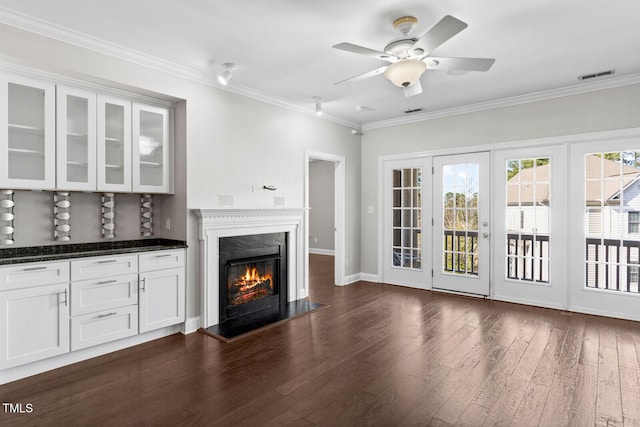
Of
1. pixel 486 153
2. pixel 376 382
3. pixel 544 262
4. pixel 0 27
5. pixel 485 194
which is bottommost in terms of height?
pixel 376 382

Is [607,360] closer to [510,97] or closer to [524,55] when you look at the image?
[524,55]

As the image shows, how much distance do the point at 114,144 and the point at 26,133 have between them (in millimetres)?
680

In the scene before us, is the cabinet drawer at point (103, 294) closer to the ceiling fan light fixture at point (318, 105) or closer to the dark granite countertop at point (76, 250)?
the dark granite countertop at point (76, 250)

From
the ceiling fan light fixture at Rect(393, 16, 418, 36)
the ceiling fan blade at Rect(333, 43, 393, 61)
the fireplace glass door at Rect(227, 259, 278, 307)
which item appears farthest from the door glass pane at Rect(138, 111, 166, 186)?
the ceiling fan light fixture at Rect(393, 16, 418, 36)

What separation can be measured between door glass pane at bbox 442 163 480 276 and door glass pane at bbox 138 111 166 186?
405cm

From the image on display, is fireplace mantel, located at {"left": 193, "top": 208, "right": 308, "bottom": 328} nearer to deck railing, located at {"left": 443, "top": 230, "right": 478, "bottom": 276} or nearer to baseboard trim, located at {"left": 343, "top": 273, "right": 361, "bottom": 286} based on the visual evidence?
baseboard trim, located at {"left": 343, "top": 273, "right": 361, "bottom": 286}

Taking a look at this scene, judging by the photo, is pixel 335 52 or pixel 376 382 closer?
pixel 376 382

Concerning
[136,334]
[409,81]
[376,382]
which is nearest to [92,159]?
[136,334]

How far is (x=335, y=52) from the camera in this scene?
3.37 m

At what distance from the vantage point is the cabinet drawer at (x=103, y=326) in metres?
2.98

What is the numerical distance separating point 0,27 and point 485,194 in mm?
5537

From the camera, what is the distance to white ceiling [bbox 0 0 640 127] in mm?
2607

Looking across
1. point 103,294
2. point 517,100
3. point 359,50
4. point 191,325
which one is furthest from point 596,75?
point 103,294

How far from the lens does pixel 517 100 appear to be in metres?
4.76
